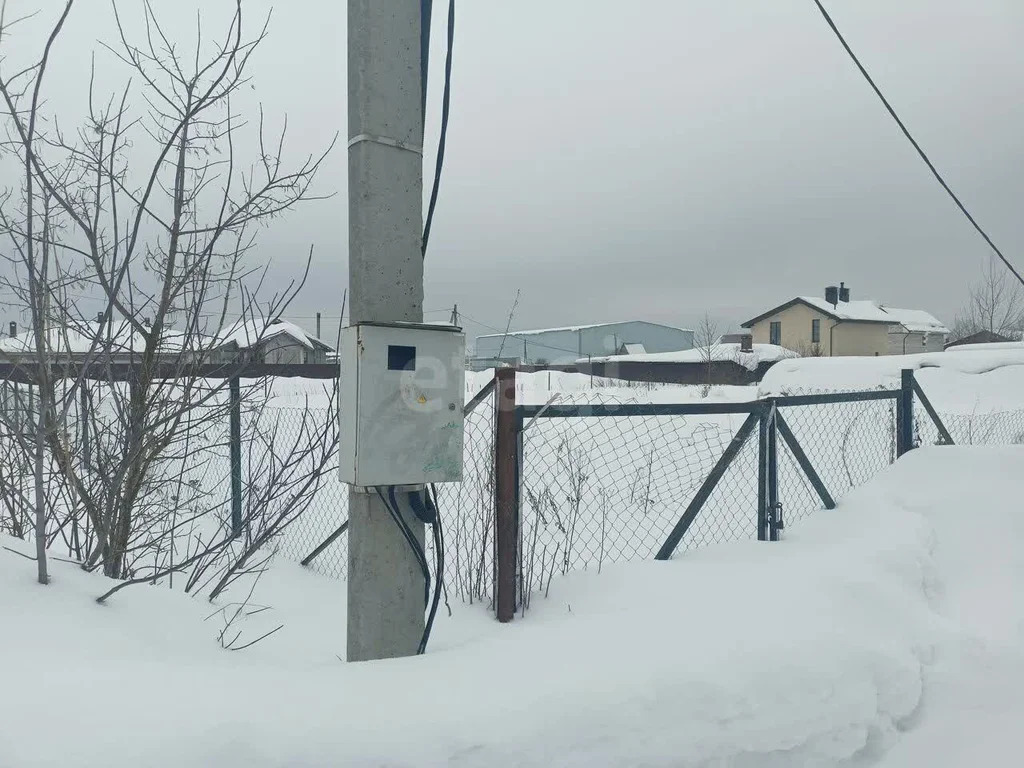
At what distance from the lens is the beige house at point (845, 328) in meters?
42.2

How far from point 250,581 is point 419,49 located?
3.48 meters

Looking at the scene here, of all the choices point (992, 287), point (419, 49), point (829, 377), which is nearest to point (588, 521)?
point (419, 49)

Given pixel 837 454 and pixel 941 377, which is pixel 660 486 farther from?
pixel 941 377

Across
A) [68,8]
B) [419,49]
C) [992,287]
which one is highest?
[992,287]

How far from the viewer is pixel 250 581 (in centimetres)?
447

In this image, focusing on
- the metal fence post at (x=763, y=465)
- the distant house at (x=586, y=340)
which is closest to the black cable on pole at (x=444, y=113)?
the metal fence post at (x=763, y=465)

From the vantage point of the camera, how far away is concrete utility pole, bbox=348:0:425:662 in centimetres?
216

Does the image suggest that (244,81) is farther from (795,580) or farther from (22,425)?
(795,580)

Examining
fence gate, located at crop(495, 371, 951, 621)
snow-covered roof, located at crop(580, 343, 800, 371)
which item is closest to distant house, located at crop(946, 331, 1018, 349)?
snow-covered roof, located at crop(580, 343, 800, 371)

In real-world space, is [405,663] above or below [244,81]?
below

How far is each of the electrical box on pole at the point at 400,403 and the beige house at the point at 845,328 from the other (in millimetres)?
40242

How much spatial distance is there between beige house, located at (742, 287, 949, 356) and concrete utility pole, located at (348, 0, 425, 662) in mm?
40336

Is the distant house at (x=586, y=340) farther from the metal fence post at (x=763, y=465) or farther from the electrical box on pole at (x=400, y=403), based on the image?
the electrical box on pole at (x=400, y=403)

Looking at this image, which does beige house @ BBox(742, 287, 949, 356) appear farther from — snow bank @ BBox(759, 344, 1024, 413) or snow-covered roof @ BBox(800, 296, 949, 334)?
snow bank @ BBox(759, 344, 1024, 413)
